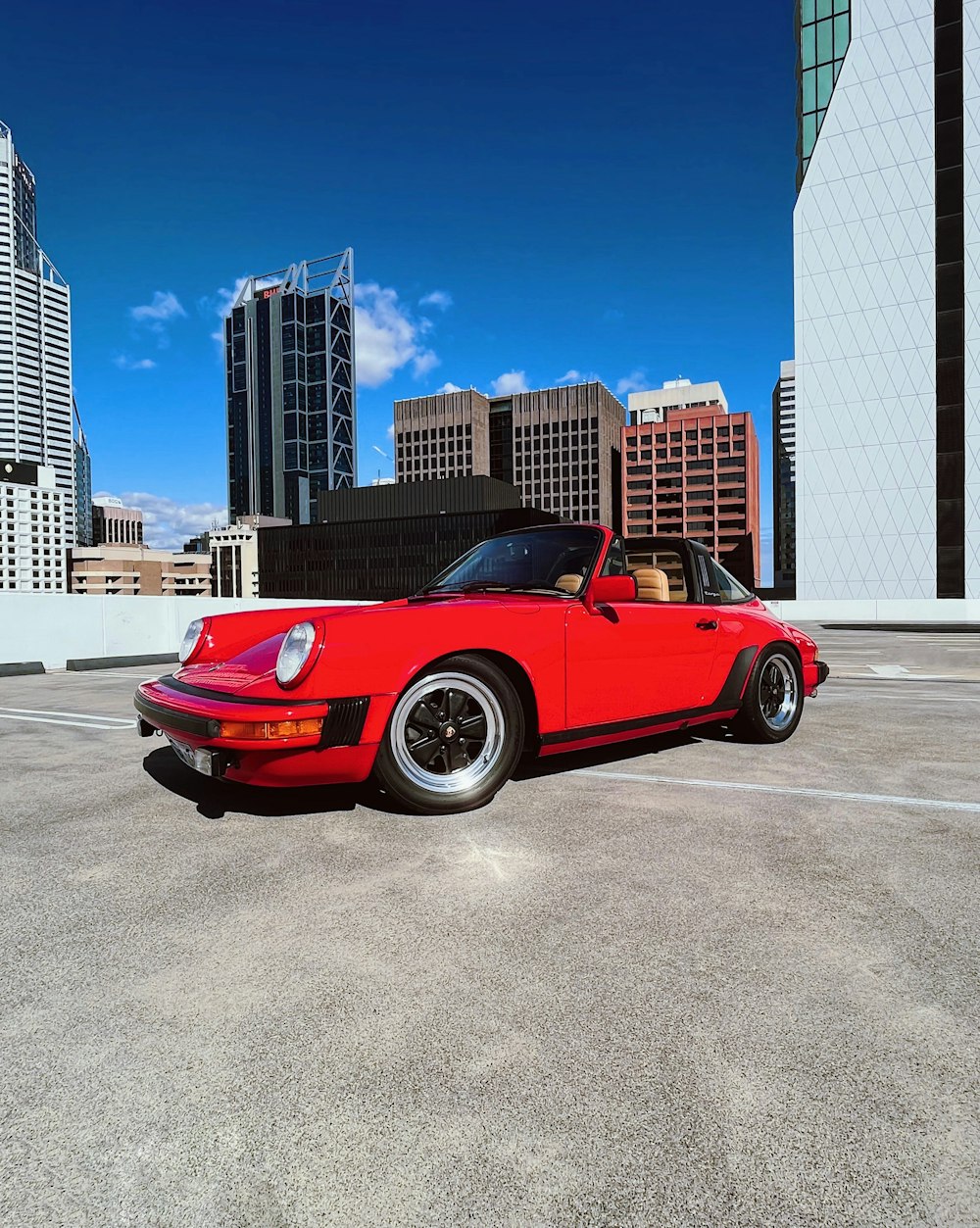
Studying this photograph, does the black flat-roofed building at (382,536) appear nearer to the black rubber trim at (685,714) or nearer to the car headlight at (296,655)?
the black rubber trim at (685,714)

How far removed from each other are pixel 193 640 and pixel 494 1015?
3185 mm

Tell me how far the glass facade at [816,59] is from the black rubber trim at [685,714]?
5165 centimetres

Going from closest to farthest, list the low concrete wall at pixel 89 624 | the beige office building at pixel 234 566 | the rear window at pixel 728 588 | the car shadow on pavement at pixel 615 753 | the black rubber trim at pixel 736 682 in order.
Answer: the car shadow on pavement at pixel 615 753
the black rubber trim at pixel 736 682
the rear window at pixel 728 588
the low concrete wall at pixel 89 624
the beige office building at pixel 234 566

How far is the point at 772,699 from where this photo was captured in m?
5.02

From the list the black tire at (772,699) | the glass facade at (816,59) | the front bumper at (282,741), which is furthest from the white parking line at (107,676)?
the glass facade at (816,59)

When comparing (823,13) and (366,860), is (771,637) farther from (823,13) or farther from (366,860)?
(823,13)

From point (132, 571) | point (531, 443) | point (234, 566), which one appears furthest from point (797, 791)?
point (132, 571)

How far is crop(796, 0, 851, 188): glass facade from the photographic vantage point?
43.1 metres

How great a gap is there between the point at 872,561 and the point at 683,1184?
47494 millimetres

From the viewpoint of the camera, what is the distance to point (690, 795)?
3.57 meters

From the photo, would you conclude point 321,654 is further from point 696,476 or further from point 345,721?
point 696,476

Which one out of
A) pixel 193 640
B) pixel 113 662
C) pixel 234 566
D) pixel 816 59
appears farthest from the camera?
pixel 234 566

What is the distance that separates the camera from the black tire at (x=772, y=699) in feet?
15.7

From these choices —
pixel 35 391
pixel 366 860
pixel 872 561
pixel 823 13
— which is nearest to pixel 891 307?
pixel 872 561
